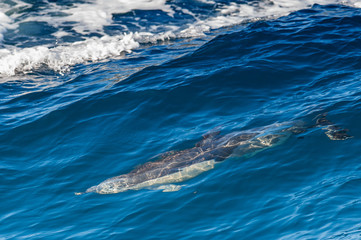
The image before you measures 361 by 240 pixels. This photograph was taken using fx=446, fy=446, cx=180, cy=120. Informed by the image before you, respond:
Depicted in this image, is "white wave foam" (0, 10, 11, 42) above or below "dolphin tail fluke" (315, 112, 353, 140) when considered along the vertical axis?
above

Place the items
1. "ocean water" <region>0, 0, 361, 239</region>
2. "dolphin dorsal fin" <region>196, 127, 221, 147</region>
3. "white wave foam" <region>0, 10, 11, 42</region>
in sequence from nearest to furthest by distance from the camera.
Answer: "ocean water" <region>0, 0, 361, 239</region> < "dolphin dorsal fin" <region>196, 127, 221, 147</region> < "white wave foam" <region>0, 10, 11, 42</region>

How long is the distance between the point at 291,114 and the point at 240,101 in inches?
71.3

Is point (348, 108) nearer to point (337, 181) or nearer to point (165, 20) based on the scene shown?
point (337, 181)

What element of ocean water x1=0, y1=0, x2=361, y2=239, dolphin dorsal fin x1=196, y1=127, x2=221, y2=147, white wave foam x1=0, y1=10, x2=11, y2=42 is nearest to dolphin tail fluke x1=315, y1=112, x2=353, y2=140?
ocean water x1=0, y1=0, x2=361, y2=239

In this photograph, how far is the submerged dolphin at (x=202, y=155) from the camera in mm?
9211

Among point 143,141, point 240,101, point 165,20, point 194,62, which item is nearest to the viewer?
point 143,141

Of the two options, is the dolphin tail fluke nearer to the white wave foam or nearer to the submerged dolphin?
the submerged dolphin

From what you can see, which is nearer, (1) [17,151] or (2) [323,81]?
(1) [17,151]

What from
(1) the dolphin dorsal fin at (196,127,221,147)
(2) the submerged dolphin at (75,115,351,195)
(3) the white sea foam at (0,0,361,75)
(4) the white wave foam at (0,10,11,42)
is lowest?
(2) the submerged dolphin at (75,115,351,195)

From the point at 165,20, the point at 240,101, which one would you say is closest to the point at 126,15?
the point at 165,20

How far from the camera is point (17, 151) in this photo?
11.0m

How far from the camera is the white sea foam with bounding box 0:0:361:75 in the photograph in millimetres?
17281

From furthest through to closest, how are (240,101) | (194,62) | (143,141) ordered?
1. (194,62)
2. (240,101)
3. (143,141)

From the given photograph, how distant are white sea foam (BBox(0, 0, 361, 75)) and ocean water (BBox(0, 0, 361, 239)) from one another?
0.10m
